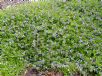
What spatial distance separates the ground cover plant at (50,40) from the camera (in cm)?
455

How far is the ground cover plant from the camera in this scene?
4.55 meters

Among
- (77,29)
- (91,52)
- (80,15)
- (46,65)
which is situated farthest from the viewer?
(80,15)

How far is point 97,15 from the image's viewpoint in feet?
19.6

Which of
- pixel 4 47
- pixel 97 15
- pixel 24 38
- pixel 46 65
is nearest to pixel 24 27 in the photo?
pixel 24 38

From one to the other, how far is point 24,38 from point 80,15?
1668mm

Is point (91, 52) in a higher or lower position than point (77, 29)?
lower

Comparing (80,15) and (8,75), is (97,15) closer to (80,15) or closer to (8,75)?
(80,15)

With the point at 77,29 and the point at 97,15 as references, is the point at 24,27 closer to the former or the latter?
the point at 77,29

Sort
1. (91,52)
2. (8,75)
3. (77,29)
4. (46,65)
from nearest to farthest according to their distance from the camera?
1. (8,75)
2. (46,65)
3. (91,52)
4. (77,29)

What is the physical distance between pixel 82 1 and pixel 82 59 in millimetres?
2200

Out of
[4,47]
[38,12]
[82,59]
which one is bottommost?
[82,59]

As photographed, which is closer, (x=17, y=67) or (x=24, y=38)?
(x=17, y=67)

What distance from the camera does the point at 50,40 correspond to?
4.97m

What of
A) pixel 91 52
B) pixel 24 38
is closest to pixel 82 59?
pixel 91 52
